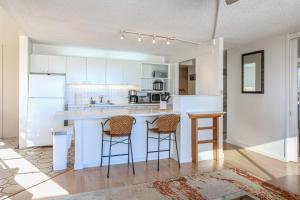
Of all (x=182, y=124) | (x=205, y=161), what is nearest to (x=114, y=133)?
(x=182, y=124)

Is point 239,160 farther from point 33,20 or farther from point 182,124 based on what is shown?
point 33,20

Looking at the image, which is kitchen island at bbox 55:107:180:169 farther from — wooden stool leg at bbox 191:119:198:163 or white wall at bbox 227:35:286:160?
white wall at bbox 227:35:286:160

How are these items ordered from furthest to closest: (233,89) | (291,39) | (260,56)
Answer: (233,89) < (260,56) < (291,39)

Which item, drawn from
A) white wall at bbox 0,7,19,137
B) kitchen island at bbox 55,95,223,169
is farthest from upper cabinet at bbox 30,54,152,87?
kitchen island at bbox 55,95,223,169

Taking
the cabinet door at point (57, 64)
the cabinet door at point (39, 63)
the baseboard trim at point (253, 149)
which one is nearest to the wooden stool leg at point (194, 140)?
the baseboard trim at point (253, 149)

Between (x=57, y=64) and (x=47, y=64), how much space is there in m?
0.23

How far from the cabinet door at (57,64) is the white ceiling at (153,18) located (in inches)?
28.2

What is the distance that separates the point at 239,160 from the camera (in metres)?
4.25

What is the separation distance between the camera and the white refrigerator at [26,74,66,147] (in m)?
4.87

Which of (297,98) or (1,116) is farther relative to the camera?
(1,116)

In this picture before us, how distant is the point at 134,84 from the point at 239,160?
3.44 m

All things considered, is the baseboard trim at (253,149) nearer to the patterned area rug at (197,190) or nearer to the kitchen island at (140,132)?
→ the kitchen island at (140,132)

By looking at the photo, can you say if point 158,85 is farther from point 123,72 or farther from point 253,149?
point 253,149

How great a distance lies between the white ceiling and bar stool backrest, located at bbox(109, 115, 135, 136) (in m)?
1.59
